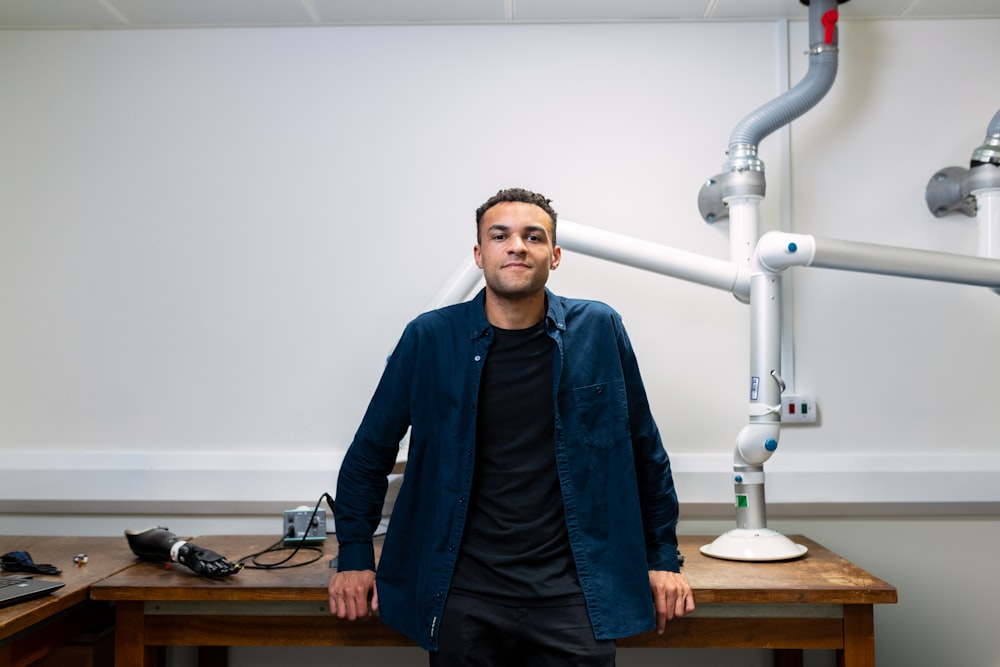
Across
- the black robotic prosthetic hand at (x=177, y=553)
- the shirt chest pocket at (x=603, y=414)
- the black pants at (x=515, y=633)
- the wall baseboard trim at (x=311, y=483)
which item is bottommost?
the black pants at (x=515, y=633)

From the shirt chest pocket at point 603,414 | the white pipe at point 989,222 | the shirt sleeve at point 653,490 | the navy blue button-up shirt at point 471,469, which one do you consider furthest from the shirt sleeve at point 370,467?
the white pipe at point 989,222

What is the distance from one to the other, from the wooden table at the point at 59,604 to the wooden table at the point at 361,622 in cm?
9

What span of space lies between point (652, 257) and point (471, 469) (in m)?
0.84

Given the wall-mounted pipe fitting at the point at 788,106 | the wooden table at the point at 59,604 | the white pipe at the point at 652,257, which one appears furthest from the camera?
the wall-mounted pipe fitting at the point at 788,106

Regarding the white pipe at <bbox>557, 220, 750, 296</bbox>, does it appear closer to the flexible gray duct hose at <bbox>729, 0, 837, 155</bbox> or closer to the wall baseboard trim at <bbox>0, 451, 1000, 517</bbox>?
the flexible gray duct hose at <bbox>729, 0, 837, 155</bbox>

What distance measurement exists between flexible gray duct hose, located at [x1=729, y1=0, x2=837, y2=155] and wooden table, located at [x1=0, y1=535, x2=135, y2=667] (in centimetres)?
193

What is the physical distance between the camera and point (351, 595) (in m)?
1.74

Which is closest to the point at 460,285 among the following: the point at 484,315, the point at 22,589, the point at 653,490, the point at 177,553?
the point at 484,315

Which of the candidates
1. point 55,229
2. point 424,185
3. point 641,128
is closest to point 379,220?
point 424,185

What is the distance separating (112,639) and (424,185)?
1472 mm

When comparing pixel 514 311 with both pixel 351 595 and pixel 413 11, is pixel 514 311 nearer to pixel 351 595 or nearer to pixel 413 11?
pixel 351 595

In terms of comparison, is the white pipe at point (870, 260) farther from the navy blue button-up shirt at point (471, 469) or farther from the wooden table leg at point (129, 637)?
the wooden table leg at point (129, 637)

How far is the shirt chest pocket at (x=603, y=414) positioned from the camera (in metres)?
1.72

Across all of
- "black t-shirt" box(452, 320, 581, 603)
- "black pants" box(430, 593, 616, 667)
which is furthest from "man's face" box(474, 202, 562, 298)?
"black pants" box(430, 593, 616, 667)
